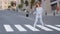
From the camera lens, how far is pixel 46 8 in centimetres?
5709

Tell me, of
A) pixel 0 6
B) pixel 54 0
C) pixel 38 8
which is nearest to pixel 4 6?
pixel 0 6

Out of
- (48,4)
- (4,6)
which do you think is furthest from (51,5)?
(4,6)

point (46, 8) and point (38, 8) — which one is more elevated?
point (38, 8)

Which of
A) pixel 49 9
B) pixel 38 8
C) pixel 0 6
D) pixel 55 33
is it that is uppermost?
pixel 38 8

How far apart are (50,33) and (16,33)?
6.44ft

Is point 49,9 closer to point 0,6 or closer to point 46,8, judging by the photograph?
point 46,8

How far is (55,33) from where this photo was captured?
12.2 meters

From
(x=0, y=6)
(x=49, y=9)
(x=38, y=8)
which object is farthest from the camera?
(x=0, y=6)

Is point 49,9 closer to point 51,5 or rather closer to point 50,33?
point 51,5

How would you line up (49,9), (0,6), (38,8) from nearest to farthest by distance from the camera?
(38,8) < (49,9) < (0,6)

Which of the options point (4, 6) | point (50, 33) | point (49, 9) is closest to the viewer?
point (50, 33)

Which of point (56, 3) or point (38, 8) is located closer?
point (38, 8)

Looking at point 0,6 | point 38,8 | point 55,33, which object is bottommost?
point 0,6

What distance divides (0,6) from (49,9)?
117613 mm
